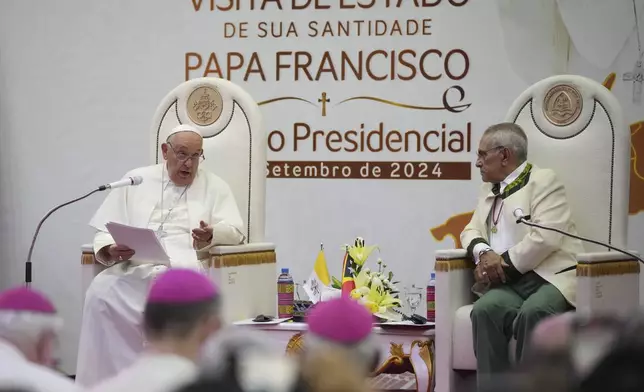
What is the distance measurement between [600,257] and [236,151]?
226 centimetres

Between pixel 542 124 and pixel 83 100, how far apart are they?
11.7 feet

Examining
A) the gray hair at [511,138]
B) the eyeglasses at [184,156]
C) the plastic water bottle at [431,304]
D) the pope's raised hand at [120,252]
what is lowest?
the plastic water bottle at [431,304]

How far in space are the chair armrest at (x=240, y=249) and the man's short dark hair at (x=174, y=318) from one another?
10.9ft

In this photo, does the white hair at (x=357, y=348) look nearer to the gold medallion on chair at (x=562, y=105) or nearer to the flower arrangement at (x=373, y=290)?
the flower arrangement at (x=373, y=290)

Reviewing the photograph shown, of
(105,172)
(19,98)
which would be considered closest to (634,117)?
(105,172)

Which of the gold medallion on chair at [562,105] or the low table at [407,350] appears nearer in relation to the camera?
the low table at [407,350]

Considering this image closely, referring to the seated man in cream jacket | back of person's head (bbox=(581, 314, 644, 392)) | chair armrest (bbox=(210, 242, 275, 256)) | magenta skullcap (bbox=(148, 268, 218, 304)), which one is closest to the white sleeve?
the seated man in cream jacket

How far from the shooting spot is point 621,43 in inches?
274

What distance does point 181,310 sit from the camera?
2.44 meters

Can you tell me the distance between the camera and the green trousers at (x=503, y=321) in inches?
207

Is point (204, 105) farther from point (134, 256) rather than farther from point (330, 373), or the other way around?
point (330, 373)

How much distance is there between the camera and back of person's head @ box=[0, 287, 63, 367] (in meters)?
2.46

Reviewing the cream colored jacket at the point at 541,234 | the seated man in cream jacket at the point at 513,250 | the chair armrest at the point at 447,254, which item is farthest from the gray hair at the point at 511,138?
the chair armrest at the point at 447,254

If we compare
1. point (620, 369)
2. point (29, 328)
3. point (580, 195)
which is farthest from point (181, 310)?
point (580, 195)
